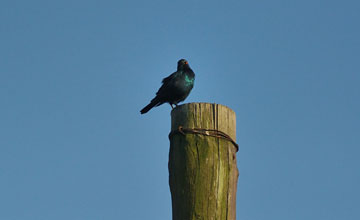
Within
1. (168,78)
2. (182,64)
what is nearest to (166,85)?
(168,78)

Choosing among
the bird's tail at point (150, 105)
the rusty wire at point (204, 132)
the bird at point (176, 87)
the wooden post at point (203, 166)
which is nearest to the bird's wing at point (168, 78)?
the bird at point (176, 87)

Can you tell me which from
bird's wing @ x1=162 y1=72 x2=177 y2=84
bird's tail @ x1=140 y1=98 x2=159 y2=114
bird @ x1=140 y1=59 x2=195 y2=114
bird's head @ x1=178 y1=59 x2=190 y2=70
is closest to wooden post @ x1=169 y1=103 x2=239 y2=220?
bird @ x1=140 y1=59 x2=195 y2=114

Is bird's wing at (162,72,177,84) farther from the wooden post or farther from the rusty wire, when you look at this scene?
the rusty wire

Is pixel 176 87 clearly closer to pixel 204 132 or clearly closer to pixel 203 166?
pixel 204 132

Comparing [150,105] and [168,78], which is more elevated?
[168,78]

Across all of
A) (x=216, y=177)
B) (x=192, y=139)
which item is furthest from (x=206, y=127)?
(x=216, y=177)

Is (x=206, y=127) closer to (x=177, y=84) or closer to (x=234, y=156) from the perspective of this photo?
(x=234, y=156)
